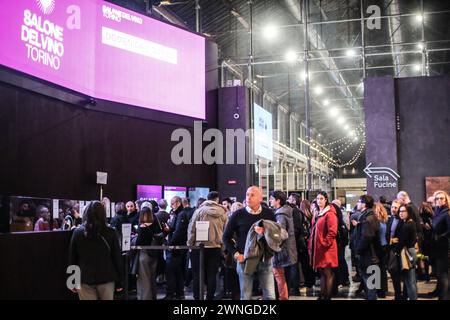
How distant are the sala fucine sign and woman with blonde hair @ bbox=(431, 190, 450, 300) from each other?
615 cm

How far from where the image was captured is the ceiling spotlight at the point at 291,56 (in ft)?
47.8

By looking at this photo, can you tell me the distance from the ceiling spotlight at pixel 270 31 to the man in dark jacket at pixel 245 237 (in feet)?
34.1

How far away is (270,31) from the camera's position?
1488 centimetres

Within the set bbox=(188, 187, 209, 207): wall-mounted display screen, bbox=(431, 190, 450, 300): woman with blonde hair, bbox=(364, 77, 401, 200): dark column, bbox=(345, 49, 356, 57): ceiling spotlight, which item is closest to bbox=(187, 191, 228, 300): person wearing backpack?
bbox=(431, 190, 450, 300): woman with blonde hair

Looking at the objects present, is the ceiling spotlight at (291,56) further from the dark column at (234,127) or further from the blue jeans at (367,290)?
the blue jeans at (367,290)

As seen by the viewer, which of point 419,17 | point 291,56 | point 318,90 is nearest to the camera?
point 419,17

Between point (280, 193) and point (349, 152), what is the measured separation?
16.0 metres

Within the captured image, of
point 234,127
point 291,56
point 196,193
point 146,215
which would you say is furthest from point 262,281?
point 291,56

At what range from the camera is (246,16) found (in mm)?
14844

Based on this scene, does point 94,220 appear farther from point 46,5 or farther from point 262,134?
point 262,134

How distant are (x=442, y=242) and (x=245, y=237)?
254 cm
